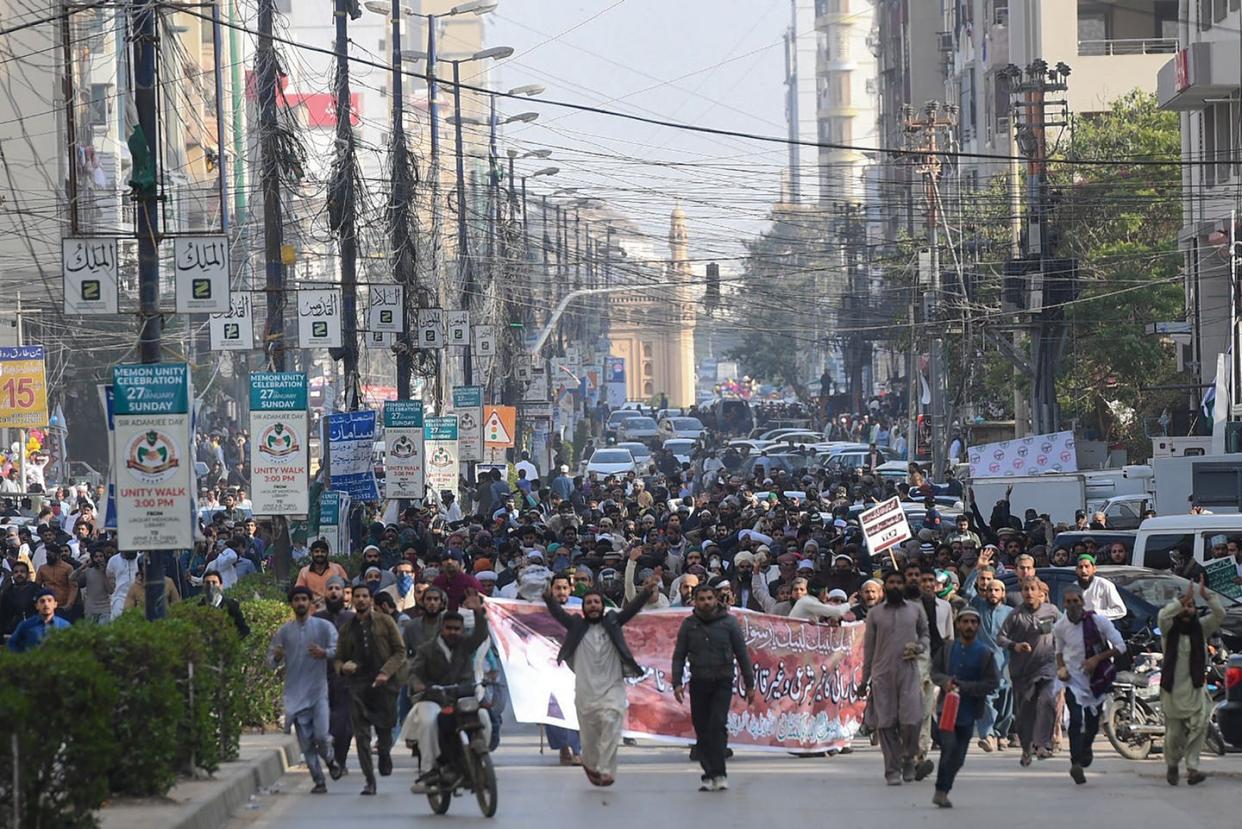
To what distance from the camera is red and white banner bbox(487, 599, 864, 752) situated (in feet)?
54.1

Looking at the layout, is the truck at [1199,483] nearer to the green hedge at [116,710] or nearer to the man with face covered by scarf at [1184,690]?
the man with face covered by scarf at [1184,690]

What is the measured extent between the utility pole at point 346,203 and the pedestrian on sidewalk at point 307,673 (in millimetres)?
13166

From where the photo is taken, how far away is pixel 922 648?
48.4ft

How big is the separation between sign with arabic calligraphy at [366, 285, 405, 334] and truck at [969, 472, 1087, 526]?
959 centimetres

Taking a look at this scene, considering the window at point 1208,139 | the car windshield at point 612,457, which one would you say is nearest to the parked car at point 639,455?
the car windshield at point 612,457

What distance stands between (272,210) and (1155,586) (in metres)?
10.2

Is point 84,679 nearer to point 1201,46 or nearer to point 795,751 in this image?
point 795,751

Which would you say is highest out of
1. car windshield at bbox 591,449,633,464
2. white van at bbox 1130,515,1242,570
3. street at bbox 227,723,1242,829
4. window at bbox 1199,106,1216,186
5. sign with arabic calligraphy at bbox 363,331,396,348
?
window at bbox 1199,106,1216,186

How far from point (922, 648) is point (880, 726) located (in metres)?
0.62

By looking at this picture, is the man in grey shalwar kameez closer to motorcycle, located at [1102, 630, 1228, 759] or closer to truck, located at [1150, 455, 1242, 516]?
motorcycle, located at [1102, 630, 1228, 759]

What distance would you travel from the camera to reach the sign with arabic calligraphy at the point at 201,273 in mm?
17344

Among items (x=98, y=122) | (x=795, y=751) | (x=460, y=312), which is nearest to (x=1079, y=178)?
(x=460, y=312)

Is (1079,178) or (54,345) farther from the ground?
(1079,178)

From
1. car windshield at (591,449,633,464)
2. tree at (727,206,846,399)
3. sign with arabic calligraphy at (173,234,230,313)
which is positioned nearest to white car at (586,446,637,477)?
car windshield at (591,449,633,464)
